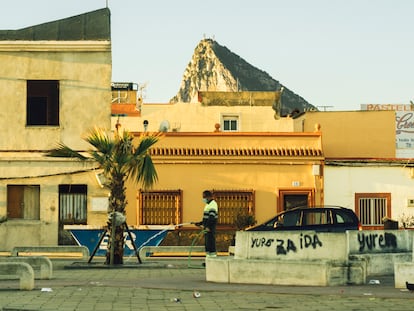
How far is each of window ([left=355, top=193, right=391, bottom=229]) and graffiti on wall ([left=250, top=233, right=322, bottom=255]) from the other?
21.4 meters

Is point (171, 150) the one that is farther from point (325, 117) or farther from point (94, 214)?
point (325, 117)

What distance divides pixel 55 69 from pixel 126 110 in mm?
22491

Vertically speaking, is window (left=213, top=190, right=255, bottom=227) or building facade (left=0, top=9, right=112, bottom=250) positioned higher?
building facade (left=0, top=9, right=112, bottom=250)

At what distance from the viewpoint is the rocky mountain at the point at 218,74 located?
126m

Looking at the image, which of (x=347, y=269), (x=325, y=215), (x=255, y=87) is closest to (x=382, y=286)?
(x=347, y=269)

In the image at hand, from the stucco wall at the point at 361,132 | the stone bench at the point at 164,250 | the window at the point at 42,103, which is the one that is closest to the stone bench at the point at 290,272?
the stone bench at the point at 164,250

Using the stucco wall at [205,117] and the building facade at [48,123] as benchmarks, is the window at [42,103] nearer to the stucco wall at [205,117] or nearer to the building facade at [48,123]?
the building facade at [48,123]

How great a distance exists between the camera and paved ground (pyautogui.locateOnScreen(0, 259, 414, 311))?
14.2m

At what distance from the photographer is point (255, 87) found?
409 feet

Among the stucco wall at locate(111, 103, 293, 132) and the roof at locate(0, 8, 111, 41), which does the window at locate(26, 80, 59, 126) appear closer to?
the roof at locate(0, 8, 111, 41)

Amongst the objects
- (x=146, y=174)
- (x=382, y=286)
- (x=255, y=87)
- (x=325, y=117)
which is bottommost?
(x=382, y=286)

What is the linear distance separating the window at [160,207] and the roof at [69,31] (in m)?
5.94

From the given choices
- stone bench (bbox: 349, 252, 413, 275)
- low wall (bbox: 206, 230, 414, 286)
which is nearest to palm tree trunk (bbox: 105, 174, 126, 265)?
low wall (bbox: 206, 230, 414, 286)

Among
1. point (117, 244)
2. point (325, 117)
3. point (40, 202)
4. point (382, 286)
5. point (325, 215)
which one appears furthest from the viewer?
point (325, 117)
